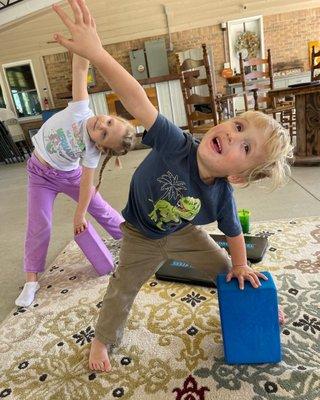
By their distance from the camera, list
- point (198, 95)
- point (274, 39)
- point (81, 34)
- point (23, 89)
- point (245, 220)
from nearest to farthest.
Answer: point (81, 34) < point (245, 220) < point (198, 95) < point (274, 39) < point (23, 89)

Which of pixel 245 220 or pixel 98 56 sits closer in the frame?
pixel 98 56

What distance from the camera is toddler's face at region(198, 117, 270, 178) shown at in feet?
3.07

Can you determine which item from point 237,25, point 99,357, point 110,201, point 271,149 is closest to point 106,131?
point 271,149

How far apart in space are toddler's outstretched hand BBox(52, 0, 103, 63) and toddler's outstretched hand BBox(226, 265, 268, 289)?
75 cm

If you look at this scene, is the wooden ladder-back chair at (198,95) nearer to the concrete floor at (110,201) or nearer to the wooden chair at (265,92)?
the wooden chair at (265,92)

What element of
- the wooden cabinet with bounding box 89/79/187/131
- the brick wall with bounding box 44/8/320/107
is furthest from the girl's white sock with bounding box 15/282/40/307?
the brick wall with bounding box 44/8/320/107

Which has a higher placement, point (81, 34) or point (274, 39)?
point (274, 39)

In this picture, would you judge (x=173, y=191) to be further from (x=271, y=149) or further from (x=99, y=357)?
(x=99, y=357)

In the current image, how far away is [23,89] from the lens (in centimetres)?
774

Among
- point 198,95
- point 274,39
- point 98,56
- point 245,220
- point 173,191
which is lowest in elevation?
point 245,220

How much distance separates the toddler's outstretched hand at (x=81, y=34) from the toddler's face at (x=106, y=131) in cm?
71

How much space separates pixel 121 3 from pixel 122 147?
21.2 ft

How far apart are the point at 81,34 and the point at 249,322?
3.06 ft

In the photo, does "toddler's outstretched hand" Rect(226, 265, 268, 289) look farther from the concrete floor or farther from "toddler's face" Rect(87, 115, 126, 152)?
the concrete floor
